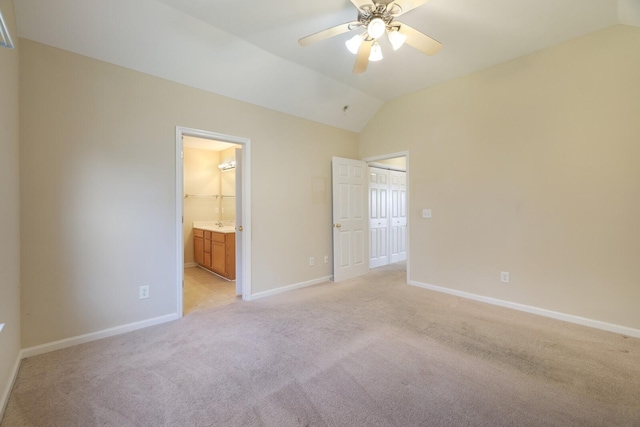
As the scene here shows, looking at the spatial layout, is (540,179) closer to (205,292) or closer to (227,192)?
(205,292)

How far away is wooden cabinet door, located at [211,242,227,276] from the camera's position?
4478 millimetres

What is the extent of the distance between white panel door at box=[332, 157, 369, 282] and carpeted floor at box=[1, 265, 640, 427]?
59.6 inches

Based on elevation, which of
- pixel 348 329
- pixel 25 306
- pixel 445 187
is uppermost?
pixel 445 187

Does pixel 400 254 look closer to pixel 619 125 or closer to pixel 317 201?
pixel 317 201

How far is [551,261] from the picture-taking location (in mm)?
2893

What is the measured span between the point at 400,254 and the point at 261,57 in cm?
468

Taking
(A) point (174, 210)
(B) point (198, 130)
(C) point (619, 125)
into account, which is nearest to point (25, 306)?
(A) point (174, 210)

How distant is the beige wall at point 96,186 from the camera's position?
2199mm

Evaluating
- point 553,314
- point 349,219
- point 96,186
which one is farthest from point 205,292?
point 553,314

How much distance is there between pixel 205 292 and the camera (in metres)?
3.81

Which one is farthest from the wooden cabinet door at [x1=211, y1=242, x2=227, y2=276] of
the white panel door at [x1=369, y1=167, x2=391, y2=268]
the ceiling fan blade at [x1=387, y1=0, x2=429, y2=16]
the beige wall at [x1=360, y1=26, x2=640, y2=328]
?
the ceiling fan blade at [x1=387, y1=0, x2=429, y2=16]

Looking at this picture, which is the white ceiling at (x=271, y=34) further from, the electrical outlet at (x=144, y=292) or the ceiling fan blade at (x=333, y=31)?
the electrical outlet at (x=144, y=292)

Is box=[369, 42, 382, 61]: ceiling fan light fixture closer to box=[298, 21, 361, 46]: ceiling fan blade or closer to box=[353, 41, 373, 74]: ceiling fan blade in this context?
box=[353, 41, 373, 74]: ceiling fan blade

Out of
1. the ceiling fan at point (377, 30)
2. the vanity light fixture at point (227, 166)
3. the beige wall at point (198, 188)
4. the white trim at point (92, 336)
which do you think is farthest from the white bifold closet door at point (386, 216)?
the white trim at point (92, 336)
